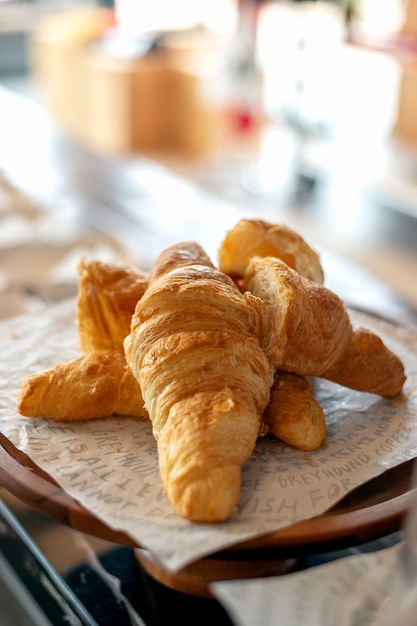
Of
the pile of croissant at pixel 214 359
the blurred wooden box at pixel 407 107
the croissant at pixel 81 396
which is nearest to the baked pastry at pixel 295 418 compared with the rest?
Answer: the pile of croissant at pixel 214 359

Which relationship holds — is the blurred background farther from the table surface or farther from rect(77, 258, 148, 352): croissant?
rect(77, 258, 148, 352): croissant

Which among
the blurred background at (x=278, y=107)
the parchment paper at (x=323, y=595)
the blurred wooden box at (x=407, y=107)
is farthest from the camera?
the blurred wooden box at (x=407, y=107)

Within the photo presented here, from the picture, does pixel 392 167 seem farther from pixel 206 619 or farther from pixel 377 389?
pixel 206 619

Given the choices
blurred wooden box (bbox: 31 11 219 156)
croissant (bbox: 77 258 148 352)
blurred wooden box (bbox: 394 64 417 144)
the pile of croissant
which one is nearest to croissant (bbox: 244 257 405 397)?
the pile of croissant

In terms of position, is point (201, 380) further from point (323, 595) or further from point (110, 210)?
point (110, 210)

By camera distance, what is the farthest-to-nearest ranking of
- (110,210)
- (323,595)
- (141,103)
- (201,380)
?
(141,103)
(110,210)
(201,380)
(323,595)

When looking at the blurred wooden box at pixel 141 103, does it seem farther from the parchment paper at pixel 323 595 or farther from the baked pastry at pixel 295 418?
the parchment paper at pixel 323 595

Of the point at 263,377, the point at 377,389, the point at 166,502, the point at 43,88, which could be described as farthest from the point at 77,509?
the point at 43,88

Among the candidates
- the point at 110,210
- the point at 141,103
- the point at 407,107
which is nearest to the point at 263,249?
the point at 110,210
